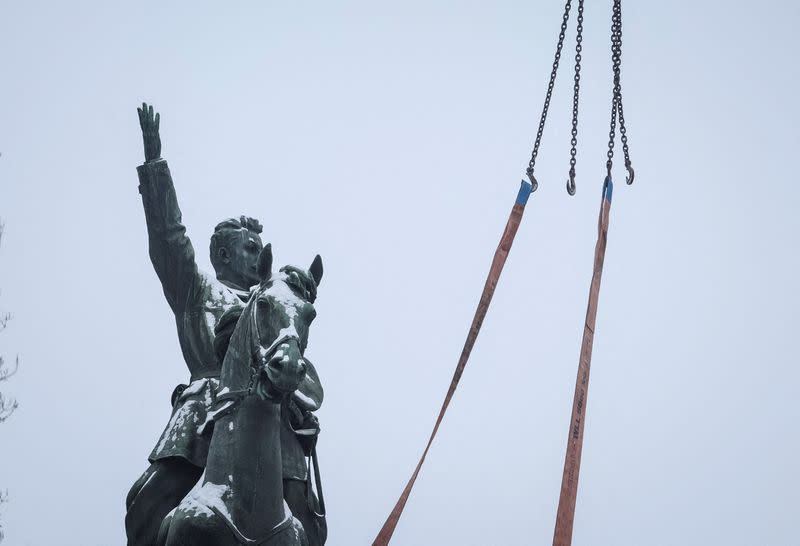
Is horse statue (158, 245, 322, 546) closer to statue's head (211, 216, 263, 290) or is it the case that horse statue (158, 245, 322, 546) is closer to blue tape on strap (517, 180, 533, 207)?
statue's head (211, 216, 263, 290)

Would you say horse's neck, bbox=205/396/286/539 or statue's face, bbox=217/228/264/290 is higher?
statue's face, bbox=217/228/264/290

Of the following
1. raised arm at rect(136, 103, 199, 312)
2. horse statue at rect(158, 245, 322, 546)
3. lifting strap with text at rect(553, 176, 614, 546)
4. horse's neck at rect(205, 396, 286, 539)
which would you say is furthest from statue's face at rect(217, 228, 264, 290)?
lifting strap with text at rect(553, 176, 614, 546)

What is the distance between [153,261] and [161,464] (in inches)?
70.2

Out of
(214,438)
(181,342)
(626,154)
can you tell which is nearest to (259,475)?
(214,438)

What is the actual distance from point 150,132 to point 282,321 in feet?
9.35

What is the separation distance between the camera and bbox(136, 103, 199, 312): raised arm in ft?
28.2

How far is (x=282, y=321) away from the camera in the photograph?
21.8 ft

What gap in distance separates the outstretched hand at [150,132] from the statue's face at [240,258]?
0.90m

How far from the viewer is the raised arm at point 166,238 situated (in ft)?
28.2

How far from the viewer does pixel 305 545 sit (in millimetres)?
6969

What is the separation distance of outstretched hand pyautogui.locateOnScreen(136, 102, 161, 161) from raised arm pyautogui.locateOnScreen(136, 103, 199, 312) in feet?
0.18

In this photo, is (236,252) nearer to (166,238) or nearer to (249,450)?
(166,238)

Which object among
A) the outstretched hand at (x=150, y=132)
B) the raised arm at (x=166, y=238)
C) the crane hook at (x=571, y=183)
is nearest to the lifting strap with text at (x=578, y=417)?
the crane hook at (x=571, y=183)

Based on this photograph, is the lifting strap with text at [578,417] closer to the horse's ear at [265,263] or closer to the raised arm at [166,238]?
the horse's ear at [265,263]
